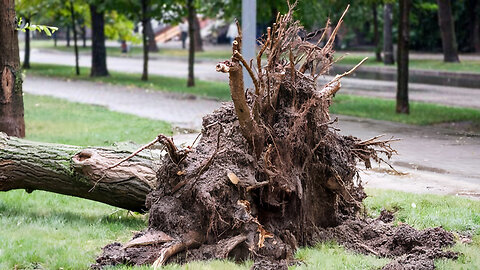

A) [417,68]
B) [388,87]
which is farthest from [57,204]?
[417,68]

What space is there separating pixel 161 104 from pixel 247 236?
1209 centimetres

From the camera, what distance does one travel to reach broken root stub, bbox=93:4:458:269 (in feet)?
18.1

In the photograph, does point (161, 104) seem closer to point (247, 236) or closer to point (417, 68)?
point (247, 236)

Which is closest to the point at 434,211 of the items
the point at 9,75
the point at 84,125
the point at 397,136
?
the point at 397,136

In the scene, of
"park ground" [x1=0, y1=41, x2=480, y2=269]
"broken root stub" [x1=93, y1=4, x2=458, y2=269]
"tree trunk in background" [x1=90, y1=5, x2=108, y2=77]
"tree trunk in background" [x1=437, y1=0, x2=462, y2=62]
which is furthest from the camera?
"tree trunk in background" [x1=437, y1=0, x2=462, y2=62]

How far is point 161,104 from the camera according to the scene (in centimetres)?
1738

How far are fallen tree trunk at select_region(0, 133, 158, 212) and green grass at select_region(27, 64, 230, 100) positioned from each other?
10599mm

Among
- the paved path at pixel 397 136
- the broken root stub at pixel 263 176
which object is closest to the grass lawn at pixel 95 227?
the broken root stub at pixel 263 176

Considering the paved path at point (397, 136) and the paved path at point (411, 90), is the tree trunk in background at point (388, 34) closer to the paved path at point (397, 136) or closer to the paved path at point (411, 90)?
the paved path at point (411, 90)

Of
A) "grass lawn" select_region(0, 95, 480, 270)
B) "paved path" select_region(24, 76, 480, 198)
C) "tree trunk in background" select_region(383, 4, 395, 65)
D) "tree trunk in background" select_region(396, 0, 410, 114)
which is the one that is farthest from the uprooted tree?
"tree trunk in background" select_region(383, 4, 395, 65)

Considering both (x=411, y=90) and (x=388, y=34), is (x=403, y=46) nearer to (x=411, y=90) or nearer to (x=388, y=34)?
(x=411, y=90)

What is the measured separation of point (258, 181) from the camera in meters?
5.88

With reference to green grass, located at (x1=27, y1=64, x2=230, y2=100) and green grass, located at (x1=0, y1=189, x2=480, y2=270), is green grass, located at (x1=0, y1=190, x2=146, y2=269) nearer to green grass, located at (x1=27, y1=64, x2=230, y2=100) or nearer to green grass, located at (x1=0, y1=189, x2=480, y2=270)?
green grass, located at (x1=0, y1=189, x2=480, y2=270)

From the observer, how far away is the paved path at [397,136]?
8695 millimetres
